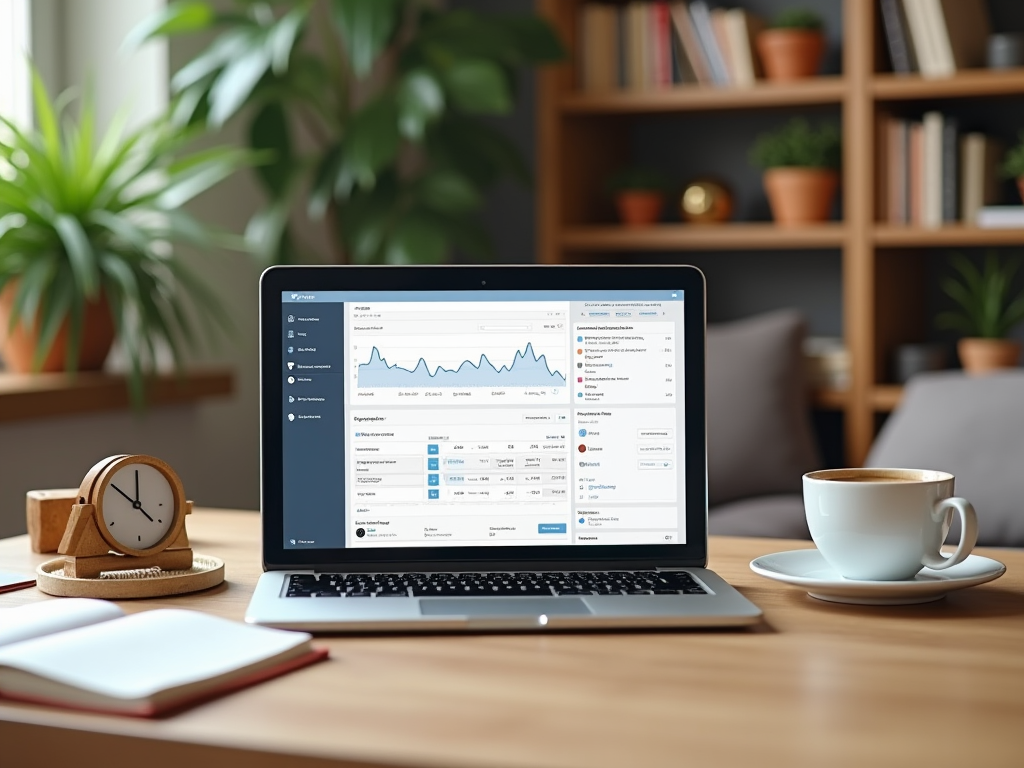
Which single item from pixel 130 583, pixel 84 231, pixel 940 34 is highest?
pixel 940 34

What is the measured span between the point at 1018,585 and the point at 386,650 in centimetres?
58

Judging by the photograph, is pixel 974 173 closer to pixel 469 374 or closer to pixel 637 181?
pixel 637 181

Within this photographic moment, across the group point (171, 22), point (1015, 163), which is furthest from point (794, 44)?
point (171, 22)

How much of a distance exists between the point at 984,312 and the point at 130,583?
2588mm

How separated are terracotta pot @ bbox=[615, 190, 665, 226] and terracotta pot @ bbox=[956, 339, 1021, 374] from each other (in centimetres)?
85

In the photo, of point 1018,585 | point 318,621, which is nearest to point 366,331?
point 318,621

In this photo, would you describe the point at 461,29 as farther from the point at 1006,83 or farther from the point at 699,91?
the point at 1006,83

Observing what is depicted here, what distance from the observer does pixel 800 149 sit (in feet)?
10.6

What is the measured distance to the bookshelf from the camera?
3062 millimetres

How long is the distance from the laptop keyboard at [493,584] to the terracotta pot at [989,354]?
2233mm

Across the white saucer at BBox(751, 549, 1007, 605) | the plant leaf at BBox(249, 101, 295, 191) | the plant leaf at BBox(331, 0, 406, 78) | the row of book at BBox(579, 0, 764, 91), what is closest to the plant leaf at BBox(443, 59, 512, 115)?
the plant leaf at BBox(331, 0, 406, 78)

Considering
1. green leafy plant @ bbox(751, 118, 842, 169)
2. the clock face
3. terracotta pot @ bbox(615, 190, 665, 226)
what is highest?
green leafy plant @ bbox(751, 118, 842, 169)

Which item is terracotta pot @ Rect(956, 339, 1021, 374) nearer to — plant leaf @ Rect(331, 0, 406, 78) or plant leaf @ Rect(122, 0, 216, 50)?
plant leaf @ Rect(331, 0, 406, 78)

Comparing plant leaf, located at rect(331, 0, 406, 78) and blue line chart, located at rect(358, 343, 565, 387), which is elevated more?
plant leaf, located at rect(331, 0, 406, 78)
